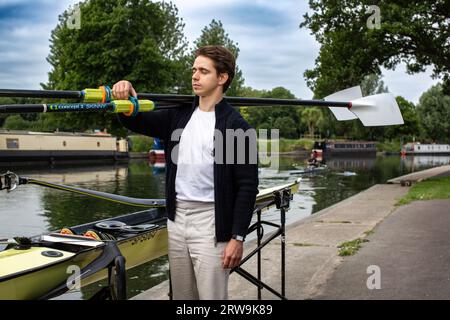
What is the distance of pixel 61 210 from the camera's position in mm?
17000

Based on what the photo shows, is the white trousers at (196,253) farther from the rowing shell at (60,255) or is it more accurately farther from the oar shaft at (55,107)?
the oar shaft at (55,107)

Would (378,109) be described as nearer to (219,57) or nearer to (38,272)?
(219,57)

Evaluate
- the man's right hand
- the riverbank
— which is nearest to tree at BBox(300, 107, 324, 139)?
the riverbank

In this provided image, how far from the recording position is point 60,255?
3637mm

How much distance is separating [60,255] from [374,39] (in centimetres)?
2217

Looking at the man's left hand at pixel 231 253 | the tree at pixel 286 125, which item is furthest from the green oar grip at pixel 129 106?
the tree at pixel 286 125

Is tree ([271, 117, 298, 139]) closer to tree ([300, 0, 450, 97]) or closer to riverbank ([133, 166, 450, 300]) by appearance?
tree ([300, 0, 450, 97])

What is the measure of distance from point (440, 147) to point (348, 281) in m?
97.8

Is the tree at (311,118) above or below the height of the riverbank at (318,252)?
above

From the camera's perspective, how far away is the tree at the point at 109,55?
4447cm

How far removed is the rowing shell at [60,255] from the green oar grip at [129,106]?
96 centimetres
